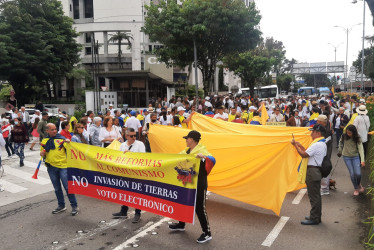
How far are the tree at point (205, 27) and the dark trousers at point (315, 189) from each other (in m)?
16.1

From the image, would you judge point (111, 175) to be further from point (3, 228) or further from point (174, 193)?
point (3, 228)

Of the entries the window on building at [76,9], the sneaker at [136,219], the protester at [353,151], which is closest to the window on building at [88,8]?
the window on building at [76,9]

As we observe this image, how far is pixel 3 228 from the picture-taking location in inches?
264

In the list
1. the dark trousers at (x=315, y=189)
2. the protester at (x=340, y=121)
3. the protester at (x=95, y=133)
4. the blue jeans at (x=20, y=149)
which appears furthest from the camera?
the protester at (x=340, y=121)

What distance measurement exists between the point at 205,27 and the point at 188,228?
16.8 m

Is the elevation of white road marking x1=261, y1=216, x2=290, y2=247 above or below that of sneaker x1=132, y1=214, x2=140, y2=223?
below

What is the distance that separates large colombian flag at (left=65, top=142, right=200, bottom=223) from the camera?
18.7 feet

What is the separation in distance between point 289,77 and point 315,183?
80387 millimetres

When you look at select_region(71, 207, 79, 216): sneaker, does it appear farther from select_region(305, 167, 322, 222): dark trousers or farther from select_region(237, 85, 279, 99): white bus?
select_region(237, 85, 279, 99): white bus

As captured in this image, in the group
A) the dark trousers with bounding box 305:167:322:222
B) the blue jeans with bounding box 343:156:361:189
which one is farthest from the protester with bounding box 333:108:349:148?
the dark trousers with bounding box 305:167:322:222

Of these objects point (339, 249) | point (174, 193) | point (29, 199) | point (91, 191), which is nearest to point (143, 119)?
point (29, 199)

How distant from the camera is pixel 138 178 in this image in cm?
628

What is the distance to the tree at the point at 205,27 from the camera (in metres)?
21.9

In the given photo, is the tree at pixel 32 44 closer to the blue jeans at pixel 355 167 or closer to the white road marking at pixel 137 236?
the white road marking at pixel 137 236
